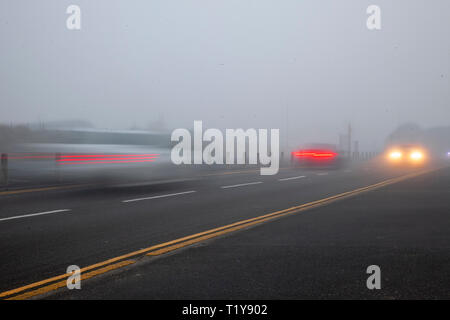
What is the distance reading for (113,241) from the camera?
6.02 m

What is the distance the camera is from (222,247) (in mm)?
5730

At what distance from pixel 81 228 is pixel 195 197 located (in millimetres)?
4401

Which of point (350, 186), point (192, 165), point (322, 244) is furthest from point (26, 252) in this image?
point (350, 186)

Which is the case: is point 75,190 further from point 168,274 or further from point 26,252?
point 168,274

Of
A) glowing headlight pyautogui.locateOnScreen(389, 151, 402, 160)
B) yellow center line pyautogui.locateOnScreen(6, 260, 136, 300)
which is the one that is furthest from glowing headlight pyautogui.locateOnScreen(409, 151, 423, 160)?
yellow center line pyautogui.locateOnScreen(6, 260, 136, 300)

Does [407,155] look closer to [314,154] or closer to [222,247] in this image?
[314,154]

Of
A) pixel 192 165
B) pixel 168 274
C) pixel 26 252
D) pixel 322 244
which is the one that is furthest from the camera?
pixel 192 165

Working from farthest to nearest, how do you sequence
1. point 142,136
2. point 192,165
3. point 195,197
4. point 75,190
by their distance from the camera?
point 192,165
point 142,136
point 75,190
point 195,197

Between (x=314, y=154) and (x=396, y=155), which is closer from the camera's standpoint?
(x=314, y=154)

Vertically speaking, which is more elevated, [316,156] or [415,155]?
[316,156]

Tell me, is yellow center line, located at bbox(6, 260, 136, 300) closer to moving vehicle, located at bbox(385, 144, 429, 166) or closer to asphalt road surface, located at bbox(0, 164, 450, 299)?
asphalt road surface, located at bbox(0, 164, 450, 299)

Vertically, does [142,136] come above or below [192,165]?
above

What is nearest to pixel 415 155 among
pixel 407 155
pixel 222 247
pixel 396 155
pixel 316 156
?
pixel 407 155
